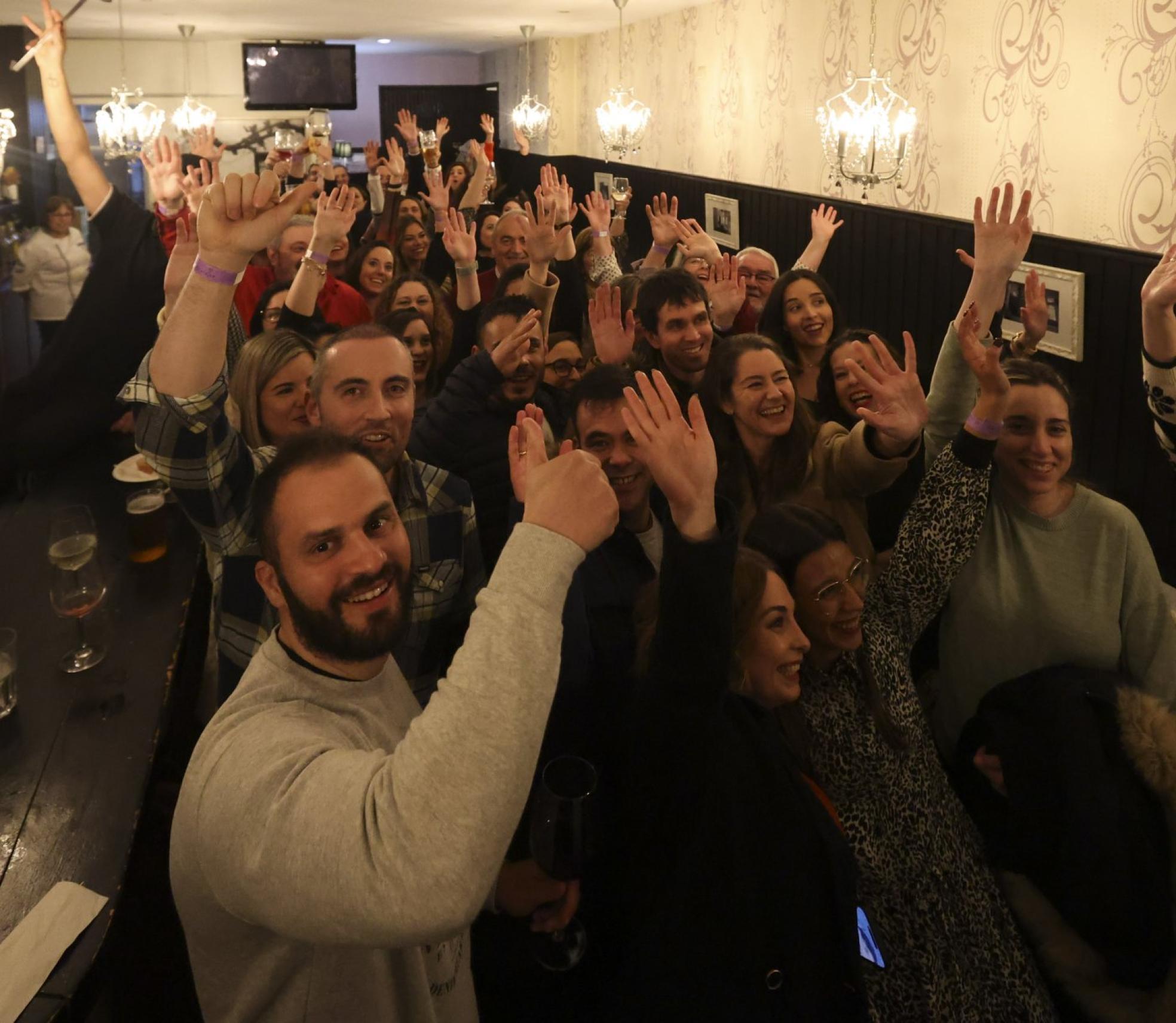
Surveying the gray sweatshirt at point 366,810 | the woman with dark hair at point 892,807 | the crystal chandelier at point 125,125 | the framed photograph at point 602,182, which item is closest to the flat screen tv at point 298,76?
the crystal chandelier at point 125,125

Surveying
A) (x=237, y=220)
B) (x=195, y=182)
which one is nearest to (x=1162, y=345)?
(x=237, y=220)

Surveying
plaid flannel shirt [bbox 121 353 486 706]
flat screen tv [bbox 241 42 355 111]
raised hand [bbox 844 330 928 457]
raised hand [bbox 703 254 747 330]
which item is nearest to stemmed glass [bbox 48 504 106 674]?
plaid flannel shirt [bbox 121 353 486 706]

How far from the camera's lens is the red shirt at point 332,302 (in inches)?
152

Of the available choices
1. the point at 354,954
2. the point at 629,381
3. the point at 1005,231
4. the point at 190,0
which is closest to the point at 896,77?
the point at 1005,231

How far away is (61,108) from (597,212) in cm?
229

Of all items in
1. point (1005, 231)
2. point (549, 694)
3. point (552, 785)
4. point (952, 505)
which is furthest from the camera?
point (1005, 231)

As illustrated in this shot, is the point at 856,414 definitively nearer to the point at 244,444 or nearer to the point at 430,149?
the point at 244,444

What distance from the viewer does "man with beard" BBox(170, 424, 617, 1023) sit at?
79 centimetres

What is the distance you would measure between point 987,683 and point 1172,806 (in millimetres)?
388

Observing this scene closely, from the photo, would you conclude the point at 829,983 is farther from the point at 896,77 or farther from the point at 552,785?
the point at 896,77

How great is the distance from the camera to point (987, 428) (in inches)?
71.3

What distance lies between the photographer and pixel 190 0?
7.14 metres

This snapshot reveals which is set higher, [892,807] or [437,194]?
[437,194]

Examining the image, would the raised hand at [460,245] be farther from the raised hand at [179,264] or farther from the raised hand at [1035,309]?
the raised hand at [1035,309]
